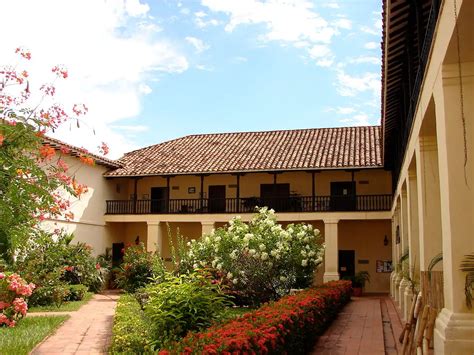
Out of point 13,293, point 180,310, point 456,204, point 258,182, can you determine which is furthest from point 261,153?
point 456,204

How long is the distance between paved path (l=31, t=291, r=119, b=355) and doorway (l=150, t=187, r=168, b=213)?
451 inches

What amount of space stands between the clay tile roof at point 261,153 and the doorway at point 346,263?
4546mm

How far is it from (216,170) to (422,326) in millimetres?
19810

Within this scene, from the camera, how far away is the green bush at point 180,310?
7391 millimetres

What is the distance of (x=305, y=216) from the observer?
24016 mm

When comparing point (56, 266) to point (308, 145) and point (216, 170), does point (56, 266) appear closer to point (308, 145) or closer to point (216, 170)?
point (216, 170)

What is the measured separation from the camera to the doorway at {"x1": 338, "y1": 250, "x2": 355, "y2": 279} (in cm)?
2559

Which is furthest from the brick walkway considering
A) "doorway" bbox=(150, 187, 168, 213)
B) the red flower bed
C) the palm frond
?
"doorway" bbox=(150, 187, 168, 213)

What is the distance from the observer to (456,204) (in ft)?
19.7

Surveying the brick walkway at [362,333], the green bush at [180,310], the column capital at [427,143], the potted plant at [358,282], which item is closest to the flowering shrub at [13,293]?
the green bush at [180,310]

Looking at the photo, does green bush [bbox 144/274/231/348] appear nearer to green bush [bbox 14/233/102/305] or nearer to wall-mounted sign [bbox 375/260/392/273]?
green bush [bbox 14/233/102/305]

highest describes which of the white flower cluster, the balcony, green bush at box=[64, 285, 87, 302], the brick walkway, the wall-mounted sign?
the balcony

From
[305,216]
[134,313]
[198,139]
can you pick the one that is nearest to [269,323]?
[134,313]

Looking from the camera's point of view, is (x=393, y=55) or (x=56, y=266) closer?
(x=393, y=55)
